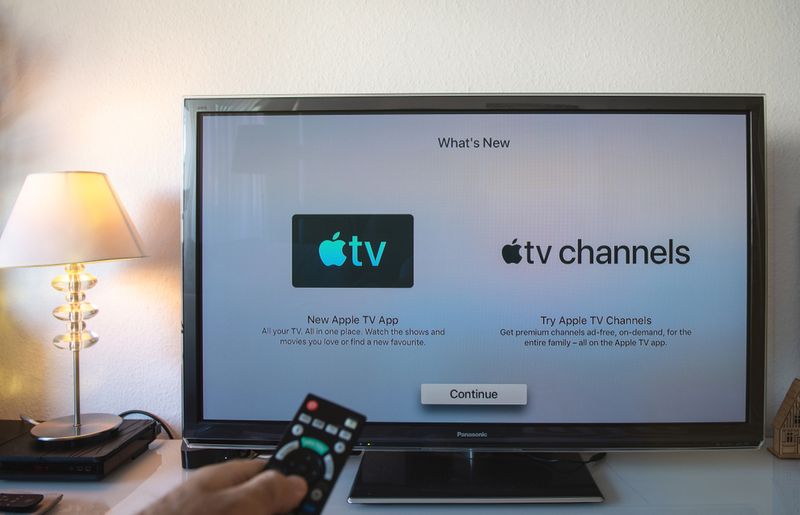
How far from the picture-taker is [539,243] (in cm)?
114

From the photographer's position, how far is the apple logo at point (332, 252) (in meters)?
1.15

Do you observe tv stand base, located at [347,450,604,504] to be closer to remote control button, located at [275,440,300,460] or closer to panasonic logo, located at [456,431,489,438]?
panasonic logo, located at [456,431,489,438]

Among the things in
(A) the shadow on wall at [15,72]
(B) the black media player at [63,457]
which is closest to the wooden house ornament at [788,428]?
(B) the black media player at [63,457]

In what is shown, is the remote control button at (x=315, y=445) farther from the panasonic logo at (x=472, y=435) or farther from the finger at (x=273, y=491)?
the panasonic logo at (x=472, y=435)

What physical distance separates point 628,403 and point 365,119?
751 mm

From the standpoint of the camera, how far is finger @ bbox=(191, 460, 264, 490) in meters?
0.64

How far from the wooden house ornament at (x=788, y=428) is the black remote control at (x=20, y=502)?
1427 millimetres

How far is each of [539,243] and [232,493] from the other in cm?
75

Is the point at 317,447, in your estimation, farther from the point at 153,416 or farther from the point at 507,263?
the point at 153,416

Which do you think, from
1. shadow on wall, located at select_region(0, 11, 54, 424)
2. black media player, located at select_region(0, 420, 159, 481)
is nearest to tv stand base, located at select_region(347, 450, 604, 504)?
Answer: black media player, located at select_region(0, 420, 159, 481)

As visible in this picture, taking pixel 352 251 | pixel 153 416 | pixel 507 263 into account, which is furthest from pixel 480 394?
pixel 153 416

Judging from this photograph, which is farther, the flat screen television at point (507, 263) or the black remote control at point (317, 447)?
the flat screen television at point (507, 263)

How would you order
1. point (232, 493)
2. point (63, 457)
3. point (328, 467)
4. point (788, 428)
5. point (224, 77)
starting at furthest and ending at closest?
point (224, 77) → point (788, 428) → point (63, 457) → point (328, 467) → point (232, 493)

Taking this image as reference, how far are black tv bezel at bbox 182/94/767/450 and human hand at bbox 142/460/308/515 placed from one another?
1.58 feet
